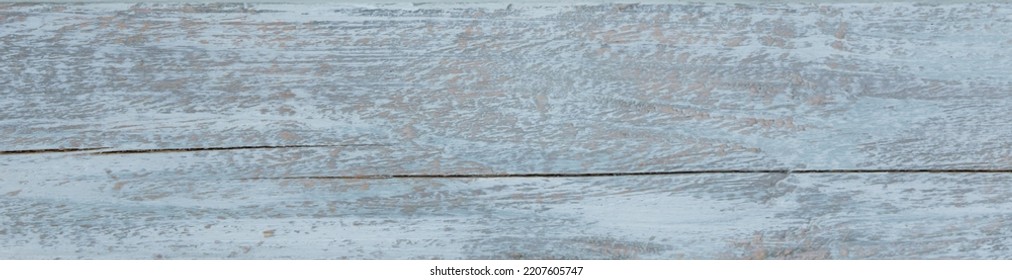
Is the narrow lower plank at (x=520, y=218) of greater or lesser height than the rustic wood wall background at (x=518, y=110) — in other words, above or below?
below

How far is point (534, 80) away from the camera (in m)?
0.74

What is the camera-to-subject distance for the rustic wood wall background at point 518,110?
2.43 ft

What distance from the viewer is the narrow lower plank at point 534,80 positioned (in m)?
0.74

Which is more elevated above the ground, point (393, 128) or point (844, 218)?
point (393, 128)

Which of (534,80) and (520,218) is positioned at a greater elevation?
(534,80)

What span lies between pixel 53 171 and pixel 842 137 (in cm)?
61

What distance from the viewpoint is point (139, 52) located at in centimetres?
75

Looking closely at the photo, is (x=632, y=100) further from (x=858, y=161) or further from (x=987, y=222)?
(x=987, y=222)

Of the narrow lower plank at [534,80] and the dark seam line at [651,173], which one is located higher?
the narrow lower plank at [534,80]

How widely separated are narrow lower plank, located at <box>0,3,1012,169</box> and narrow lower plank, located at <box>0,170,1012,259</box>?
0.08ft

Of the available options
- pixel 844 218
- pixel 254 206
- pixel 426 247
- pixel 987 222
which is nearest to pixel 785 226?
pixel 844 218

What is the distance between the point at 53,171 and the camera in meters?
0.76

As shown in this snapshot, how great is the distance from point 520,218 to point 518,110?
87 millimetres

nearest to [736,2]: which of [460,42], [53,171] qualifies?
[460,42]
